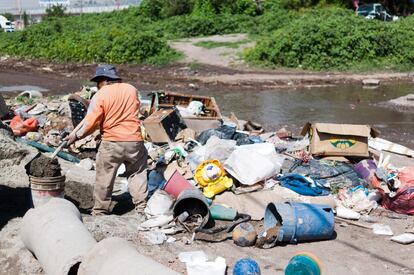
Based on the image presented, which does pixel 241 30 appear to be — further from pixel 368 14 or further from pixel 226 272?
pixel 226 272

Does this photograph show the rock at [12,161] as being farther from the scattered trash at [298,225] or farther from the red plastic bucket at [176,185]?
the scattered trash at [298,225]

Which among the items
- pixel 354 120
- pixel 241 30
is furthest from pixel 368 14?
pixel 354 120

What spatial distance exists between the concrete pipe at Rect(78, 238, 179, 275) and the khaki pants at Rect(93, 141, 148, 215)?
1.84m

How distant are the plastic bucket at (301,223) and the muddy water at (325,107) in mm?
6388

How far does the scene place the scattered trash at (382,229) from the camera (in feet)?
20.7

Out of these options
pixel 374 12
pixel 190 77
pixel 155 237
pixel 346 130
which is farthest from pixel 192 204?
pixel 374 12

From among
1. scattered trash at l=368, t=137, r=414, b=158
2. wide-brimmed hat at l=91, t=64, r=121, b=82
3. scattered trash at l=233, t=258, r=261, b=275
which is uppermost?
wide-brimmed hat at l=91, t=64, r=121, b=82

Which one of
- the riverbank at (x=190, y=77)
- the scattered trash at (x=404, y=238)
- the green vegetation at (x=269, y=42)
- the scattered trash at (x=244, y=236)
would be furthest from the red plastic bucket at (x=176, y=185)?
the green vegetation at (x=269, y=42)

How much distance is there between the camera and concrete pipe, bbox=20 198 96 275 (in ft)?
15.4

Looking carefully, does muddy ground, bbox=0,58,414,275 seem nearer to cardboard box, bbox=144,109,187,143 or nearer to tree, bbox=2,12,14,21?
cardboard box, bbox=144,109,187,143

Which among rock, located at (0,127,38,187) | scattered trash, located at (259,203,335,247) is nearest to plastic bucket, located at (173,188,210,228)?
scattered trash, located at (259,203,335,247)

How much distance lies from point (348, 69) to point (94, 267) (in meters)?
20.2

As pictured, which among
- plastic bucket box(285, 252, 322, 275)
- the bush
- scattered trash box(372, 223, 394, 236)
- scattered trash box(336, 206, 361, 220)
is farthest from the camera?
the bush

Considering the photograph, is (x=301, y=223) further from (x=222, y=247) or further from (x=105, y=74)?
(x=105, y=74)
